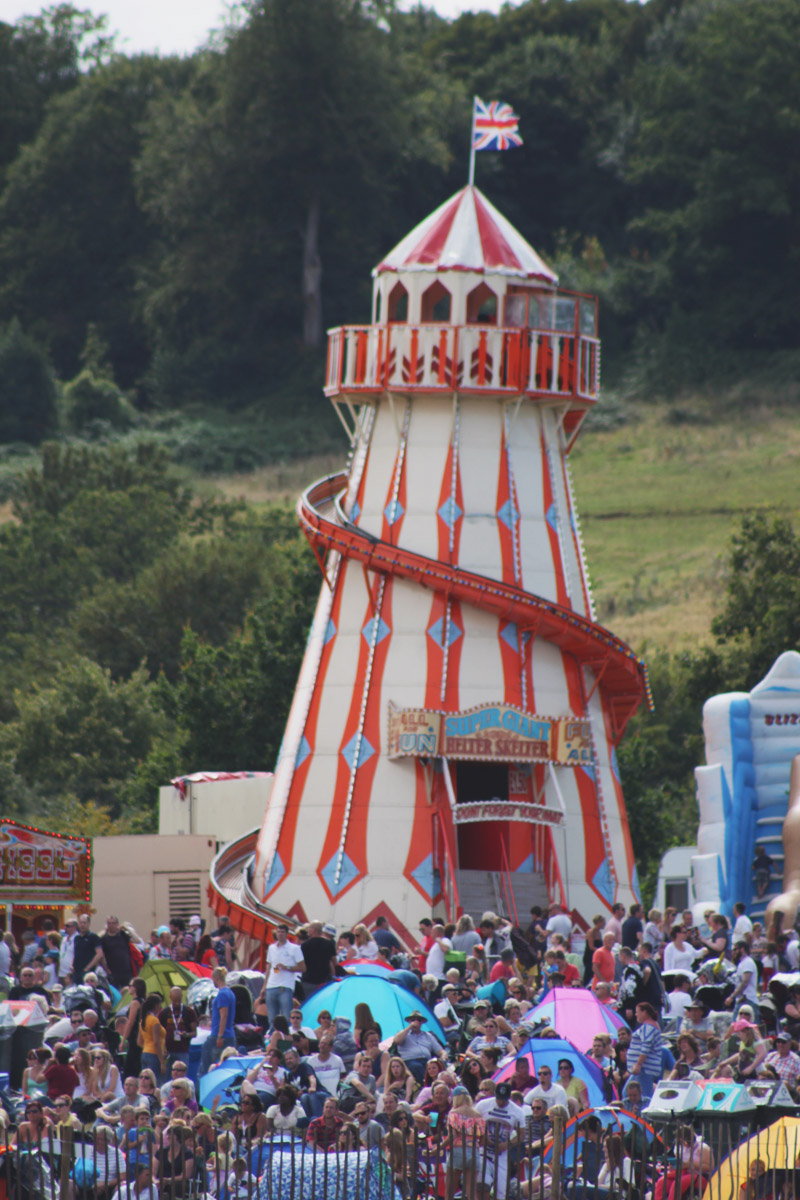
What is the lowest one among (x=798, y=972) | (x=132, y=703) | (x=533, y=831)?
(x=798, y=972)

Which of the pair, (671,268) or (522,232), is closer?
(671,268)

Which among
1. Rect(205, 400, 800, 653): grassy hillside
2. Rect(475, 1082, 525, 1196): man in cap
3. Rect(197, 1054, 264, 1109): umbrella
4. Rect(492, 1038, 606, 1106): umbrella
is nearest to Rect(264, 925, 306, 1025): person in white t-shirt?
Rect(197, 1054, 264, 1109): umbrella

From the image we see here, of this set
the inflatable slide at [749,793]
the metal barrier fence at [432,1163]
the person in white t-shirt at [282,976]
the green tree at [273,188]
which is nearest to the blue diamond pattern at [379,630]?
the inflatable slide at [749,793]

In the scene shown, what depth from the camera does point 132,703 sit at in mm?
62906

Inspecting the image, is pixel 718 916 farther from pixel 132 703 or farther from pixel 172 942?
pixel 132 703

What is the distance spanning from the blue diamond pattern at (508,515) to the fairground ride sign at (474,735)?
10.6 ft

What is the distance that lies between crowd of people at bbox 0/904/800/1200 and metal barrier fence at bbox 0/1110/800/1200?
46 millimetres

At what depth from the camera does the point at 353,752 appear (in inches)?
1497

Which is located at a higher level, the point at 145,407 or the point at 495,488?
the point at 145,407

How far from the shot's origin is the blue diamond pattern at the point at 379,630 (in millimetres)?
38469

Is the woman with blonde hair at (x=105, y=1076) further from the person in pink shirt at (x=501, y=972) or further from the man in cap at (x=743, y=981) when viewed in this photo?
the person in pink shirt at (x=501, y=972)

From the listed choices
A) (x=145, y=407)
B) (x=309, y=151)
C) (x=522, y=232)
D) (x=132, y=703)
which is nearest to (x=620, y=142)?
(x=522, y=232)

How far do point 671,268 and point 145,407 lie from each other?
78.4 ft

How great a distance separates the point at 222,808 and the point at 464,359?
10.1 metres
